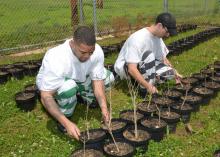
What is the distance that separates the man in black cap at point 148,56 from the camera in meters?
4.57

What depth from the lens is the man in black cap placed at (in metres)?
4.57

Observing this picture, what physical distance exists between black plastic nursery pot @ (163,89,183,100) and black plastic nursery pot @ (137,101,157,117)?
371mm

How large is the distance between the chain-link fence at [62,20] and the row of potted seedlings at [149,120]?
471 cm

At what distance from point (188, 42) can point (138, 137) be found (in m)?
5.31

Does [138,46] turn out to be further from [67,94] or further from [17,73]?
[17,73]

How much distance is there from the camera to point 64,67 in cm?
370

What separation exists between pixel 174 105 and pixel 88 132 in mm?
1350

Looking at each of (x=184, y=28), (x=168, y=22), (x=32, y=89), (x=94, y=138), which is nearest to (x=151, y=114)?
(x=94, y=138)

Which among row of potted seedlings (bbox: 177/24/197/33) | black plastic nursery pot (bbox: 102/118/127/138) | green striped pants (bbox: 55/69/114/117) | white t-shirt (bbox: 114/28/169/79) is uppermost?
white t-shirt (bbox: 114/28/169/79)

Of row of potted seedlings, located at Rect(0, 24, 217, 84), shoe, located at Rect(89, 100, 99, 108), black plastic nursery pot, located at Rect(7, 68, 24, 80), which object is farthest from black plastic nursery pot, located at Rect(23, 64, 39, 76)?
shoe, located at Rect(89, 100, 99, 108)

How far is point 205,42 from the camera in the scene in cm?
928

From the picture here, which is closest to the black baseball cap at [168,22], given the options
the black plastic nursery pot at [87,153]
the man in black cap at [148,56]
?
the man in black cap at [148,56]

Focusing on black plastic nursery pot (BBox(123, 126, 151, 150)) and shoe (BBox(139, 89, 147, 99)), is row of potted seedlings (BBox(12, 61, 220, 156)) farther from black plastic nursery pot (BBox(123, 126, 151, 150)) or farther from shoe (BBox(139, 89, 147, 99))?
shoe (BBox(139, 89, 147, 99))

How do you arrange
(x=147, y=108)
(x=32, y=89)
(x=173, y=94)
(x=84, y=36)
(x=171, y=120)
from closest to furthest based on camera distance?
(x=84, y=36) → (x=171, y=120) → (x=147, y=108) → (x=173, y=94) → (x=32, y=89)
